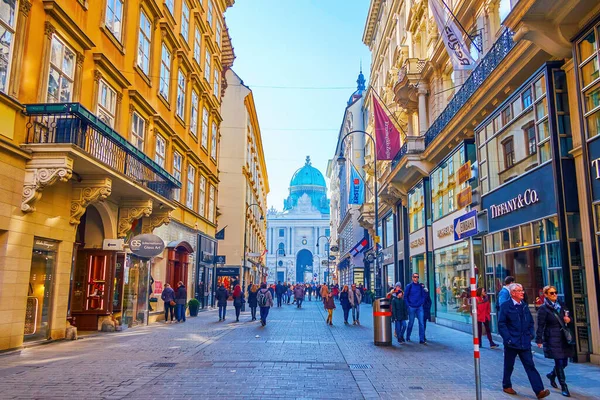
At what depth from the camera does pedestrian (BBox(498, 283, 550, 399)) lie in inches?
307

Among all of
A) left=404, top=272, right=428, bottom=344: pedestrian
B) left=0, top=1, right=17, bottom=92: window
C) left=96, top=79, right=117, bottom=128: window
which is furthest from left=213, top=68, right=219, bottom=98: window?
left=404, top=272, right=428, bottom=344: pedestrian

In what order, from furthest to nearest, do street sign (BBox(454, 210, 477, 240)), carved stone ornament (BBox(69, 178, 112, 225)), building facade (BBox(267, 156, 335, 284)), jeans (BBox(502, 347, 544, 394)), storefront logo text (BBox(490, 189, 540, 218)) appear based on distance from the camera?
building facade (BBox(267, 156, 335, 284)), carved stone ornament (BBox(69, 178, 112, 225)), storefront logo text (BBox(490, 189, 540, 218)), jeans (BBox(502, 347, 544, 394)), street sign (BBox(454, 210, 477, 240))

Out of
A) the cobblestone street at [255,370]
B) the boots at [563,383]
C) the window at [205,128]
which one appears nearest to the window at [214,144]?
the window at [205,128]

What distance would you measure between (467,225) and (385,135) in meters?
17.7

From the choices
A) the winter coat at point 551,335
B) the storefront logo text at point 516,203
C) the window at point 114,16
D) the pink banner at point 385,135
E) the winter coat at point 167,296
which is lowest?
the winter coat at point 551,335

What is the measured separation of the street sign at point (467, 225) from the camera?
6969mm

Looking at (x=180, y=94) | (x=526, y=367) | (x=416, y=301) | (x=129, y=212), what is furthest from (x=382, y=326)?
(x=180, y=94)

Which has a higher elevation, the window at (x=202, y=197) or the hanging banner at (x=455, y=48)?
the hanging banner at (x=455, y=48)

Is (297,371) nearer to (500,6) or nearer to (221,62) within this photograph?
(500,6)

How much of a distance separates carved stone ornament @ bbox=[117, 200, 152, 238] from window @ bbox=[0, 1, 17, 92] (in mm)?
7063

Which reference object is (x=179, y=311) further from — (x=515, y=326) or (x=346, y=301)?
(x=515, y=326)

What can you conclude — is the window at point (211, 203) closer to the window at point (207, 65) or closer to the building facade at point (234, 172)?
the window at point (207, 65)

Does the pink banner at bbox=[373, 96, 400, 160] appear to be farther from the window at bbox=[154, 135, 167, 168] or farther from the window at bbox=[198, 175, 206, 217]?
the window at bbox=[198, 175, 206, 217]

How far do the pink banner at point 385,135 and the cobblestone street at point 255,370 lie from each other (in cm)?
1135
